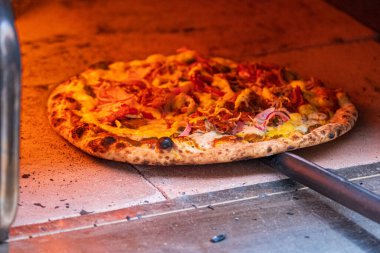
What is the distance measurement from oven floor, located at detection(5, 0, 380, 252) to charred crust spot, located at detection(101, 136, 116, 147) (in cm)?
17

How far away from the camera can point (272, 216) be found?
3.96 m

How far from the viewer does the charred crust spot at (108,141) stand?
439cm

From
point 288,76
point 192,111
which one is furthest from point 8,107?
point 288,76

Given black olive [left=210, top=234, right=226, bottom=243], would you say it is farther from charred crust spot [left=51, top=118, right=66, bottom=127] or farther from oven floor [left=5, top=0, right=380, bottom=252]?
charred crust spot [left=51, top=118, right=66, bottom=127]

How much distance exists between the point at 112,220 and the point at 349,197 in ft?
3.88

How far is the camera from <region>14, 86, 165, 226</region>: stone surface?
4031 mm

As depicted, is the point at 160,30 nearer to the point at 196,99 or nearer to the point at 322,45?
the point at 322,45

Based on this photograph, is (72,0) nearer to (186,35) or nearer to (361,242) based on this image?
(186,35)

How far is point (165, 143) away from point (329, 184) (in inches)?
37.0

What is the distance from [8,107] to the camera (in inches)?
123

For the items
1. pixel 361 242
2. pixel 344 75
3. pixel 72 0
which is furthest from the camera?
pixel 72 0

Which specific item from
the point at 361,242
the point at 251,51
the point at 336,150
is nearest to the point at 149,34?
the point at 251,51

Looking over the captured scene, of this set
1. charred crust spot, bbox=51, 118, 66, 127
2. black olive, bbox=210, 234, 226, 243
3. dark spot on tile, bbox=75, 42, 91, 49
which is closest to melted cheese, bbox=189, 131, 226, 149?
black olive, bbox=210, 234, 226, 243

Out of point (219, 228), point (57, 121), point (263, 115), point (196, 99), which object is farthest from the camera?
point (196, 99)
